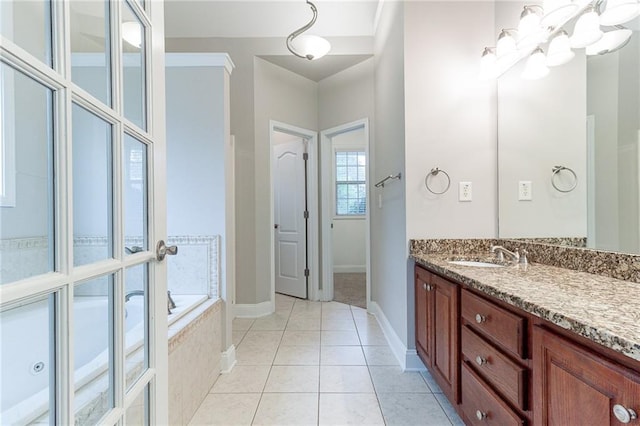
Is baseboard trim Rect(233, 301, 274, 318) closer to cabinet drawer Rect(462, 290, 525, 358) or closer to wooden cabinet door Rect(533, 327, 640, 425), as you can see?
cabinet drawer Rect(462, 290, 525, 358)

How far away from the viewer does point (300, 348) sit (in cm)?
227

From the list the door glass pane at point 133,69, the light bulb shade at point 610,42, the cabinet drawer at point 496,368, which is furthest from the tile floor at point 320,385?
the light bulb shade at point 610,42

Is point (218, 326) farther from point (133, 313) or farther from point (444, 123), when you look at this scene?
point (444, 123)

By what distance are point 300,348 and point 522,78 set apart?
2.42 m

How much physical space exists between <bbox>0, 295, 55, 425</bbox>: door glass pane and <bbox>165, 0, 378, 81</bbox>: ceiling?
9.96 feet

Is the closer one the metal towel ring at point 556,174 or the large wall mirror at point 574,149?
the large wall mirror at point 574,149

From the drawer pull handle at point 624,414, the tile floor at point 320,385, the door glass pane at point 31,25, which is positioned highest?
the door glass pane at point 31,25

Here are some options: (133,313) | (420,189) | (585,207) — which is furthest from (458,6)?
(133,313)

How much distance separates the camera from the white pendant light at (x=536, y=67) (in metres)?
1.66

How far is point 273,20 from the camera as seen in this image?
9.48ft

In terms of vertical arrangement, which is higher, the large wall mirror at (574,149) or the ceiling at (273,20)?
the ceiling at (273,20)

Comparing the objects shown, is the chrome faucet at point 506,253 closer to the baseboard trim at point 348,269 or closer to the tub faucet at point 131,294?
Result: the tub faucet at point 131,294

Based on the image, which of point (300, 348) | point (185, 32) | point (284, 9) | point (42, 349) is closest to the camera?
point (42, 349)

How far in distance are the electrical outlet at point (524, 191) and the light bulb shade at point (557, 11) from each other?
2.78 feet
